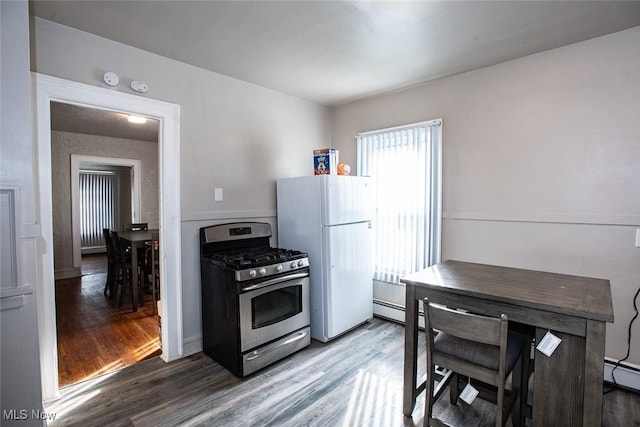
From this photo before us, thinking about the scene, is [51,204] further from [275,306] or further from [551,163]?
[551,163]

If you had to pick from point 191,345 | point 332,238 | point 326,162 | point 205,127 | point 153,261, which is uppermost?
point 205,127

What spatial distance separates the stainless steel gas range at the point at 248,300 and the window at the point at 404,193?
1.08 m

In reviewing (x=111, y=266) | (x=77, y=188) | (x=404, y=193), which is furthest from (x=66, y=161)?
(x=404, y=193)

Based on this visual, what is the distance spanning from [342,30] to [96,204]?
8634 millimetres

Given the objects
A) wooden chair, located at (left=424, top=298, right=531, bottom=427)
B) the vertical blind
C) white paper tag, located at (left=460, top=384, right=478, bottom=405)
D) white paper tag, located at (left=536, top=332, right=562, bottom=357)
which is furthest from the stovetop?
the vertical blind

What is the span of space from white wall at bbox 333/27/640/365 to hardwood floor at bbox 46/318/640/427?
3.39ft

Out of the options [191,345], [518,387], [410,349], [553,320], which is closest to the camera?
[553,320]

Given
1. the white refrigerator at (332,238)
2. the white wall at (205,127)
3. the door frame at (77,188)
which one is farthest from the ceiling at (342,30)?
the door frame at (77,188)

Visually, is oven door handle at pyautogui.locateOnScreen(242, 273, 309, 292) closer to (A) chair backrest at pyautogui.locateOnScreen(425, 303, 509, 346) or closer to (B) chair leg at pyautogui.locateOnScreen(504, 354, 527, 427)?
(A) chair backrest at pyautogui.locateOnScreen(425, 303, 509, 346)

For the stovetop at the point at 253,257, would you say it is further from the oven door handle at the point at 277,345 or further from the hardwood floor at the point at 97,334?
the hardwood floor at the point at 97,334

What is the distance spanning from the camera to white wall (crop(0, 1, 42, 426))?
1507mm

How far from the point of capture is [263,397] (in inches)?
85.4

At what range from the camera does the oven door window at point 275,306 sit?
8.19ft

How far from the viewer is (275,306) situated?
8.72 ft
